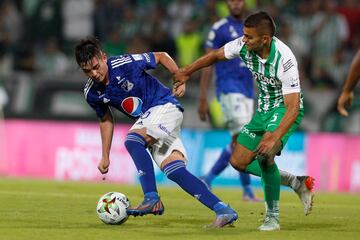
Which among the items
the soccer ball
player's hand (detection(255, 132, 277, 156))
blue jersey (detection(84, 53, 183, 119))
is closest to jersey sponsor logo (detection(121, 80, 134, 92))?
blue jersey (detection(84, 53, 183, 119))

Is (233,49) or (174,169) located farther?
(233,49)

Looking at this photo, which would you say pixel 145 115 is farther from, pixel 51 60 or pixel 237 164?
pixel 51 60

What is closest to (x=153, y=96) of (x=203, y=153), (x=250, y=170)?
(x=250, y=170)

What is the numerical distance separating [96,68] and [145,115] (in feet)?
2.17

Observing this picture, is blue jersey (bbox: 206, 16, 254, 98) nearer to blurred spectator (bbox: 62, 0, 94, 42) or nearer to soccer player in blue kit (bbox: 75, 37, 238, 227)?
soccer player in blue kit (bbox: 75, 37, 238, 227)

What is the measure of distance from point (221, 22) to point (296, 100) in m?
4.67

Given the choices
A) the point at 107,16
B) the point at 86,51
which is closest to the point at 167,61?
the point at 86,51

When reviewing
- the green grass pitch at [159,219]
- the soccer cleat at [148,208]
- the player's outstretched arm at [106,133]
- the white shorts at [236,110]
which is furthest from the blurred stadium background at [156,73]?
the soccer cleat at [148,208]

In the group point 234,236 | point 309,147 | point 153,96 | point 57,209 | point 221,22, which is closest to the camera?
point 234,236

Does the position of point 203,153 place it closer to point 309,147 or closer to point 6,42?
point 309,147

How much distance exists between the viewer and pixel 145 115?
9.75 m

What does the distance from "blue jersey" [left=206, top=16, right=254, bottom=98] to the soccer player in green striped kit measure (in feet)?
12.8

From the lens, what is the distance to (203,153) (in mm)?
17984

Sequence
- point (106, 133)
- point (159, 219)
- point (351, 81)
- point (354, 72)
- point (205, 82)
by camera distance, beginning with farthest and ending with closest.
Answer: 1. point (205, 82)
2. point (159, 219)
3. point (106, 133)
4. point (351, 81)
5. point (354, 72)
